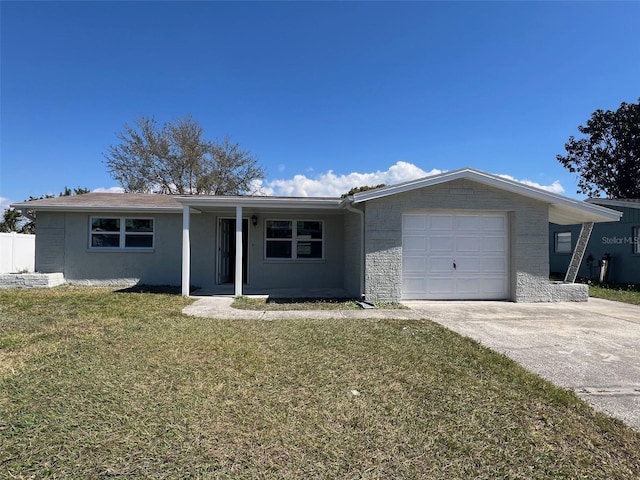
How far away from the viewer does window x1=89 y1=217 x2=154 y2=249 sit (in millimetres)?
12258

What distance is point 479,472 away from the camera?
2430 mm

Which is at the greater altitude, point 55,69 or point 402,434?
point 55,69

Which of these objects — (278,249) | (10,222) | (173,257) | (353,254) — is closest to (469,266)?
(353,254)

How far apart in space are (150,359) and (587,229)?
11.4 m

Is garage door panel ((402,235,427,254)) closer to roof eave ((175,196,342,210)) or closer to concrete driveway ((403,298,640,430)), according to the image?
concrete driveway ((403,298,640,430))

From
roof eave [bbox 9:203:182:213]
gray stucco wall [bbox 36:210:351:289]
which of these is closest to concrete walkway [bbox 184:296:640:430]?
gray stucco wall [bbox 36:210:351:289]

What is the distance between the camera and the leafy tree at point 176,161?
2648cm

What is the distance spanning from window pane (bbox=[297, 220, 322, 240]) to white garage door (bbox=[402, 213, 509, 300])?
380 cm

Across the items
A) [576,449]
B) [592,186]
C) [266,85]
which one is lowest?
[576,449]

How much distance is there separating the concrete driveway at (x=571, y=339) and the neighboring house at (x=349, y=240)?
0.83 metres

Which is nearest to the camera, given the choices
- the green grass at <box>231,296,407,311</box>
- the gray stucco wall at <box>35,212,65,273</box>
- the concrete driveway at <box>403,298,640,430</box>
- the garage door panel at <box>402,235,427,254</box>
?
the concrete driveway at <box>403,298,640,430</box>

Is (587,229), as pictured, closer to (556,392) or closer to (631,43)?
(631,43)

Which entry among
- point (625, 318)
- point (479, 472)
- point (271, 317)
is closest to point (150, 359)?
point (271, 317)

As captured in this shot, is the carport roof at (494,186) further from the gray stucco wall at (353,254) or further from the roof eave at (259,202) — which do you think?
the roof eave at (259,202)
